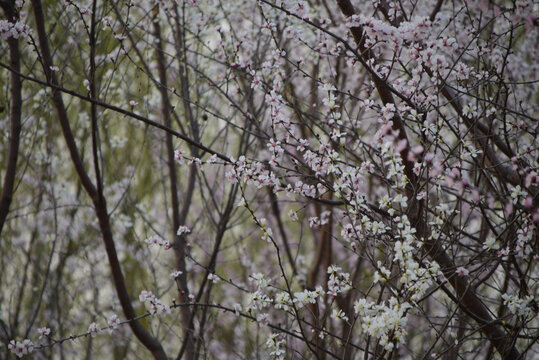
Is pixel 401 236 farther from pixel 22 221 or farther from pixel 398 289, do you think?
pixel 22 221

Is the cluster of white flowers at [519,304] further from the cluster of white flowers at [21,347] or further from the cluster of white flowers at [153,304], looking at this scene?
the cluster of white flowers at [21,347]

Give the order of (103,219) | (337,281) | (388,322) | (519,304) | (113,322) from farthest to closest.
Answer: (103,219), (113,322), (337,281), (519,304), (388,322)

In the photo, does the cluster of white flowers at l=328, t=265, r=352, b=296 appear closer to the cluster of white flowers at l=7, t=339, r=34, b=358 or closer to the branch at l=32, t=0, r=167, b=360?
the branch at l=32, t=0, r=167, b=360

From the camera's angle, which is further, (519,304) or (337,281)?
(337,281)

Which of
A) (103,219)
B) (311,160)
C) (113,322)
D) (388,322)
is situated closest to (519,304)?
(388,322)

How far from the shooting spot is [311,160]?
297 cm

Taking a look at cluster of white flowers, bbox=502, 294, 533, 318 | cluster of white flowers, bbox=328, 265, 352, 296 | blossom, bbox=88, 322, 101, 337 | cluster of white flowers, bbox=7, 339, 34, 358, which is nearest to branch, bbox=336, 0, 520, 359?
cluster of white flowers, bbox=502, 294, 533, 318

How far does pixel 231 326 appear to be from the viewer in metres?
8.40

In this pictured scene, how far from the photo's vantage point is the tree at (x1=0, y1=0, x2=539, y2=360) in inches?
103

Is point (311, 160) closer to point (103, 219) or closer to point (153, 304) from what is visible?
point (153, 304)

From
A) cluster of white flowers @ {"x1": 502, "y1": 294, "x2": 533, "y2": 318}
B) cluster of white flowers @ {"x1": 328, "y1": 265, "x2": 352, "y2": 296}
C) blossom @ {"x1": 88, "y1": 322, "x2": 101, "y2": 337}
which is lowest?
cluster of white flowers @ {"x1": 502, "y1": 294, "x2": 533, "y2": 318}

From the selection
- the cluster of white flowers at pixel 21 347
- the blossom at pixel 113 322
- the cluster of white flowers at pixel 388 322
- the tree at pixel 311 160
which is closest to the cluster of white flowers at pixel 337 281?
the tree at pixel 311 160

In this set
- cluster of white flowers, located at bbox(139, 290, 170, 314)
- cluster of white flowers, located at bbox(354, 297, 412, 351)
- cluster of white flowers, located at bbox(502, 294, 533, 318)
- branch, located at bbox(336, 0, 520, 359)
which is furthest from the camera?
branch, located at bbox(336, 0, 520, 359)

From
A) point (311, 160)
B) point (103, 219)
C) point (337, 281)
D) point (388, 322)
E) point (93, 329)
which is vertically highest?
point (103, 219)
